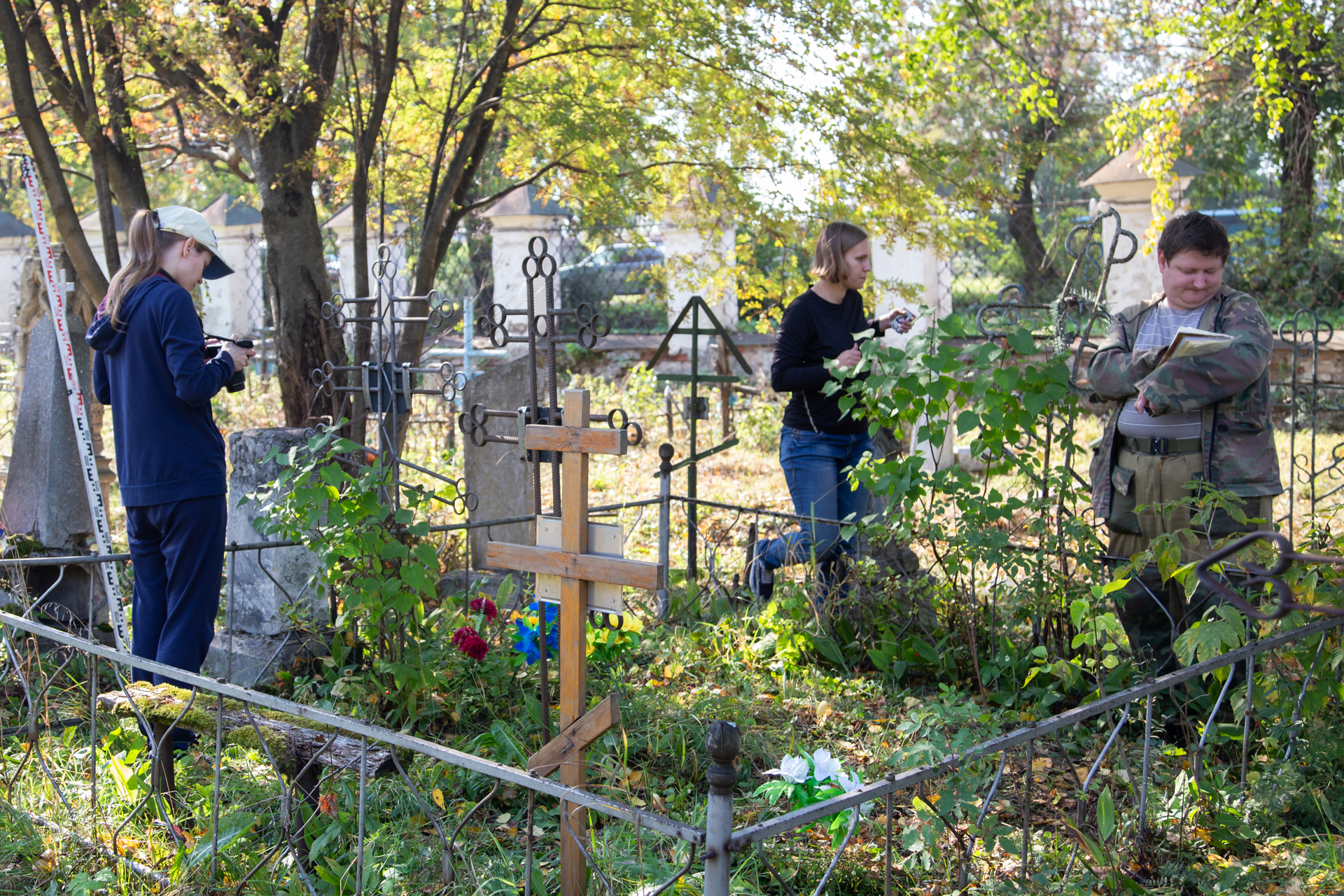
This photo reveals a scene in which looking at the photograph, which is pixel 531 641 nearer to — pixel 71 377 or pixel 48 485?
pixel 71 377

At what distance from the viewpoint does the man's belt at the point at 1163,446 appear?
3.21 metres

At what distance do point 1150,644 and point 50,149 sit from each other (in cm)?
493

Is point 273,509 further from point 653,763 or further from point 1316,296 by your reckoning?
point 1316,296

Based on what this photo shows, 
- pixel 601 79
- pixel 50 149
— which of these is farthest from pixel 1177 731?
pixel 50 149

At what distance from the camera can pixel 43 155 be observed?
4664mm

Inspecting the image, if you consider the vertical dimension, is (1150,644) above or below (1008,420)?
below

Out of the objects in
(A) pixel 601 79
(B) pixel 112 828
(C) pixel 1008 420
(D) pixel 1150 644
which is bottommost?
(B) pixel 112 828

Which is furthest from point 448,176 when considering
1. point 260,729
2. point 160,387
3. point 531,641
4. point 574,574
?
point 574,574

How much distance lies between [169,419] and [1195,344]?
9.71ft

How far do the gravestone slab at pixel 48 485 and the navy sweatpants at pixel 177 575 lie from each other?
1.19 metres

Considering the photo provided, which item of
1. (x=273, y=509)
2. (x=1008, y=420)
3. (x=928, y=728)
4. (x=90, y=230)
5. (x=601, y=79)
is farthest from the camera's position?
(x=90, y=230)

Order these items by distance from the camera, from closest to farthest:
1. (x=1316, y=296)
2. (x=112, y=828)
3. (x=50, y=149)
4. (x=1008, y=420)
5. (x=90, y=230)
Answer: (x=112, y=828)
(x=1008, y=420)
(x=50, y=149)
(x=1316, y=296)
(x=90, y=230)

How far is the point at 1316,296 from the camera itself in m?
11.4

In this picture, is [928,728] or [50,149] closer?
[928,728]
